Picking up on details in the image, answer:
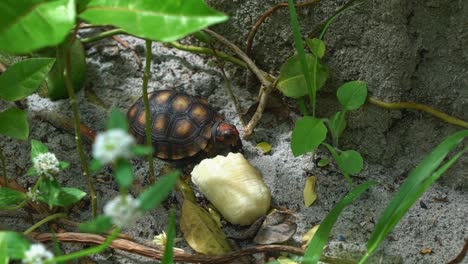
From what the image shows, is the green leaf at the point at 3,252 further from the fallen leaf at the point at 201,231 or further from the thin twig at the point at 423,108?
the thin twig at the point at 423,108

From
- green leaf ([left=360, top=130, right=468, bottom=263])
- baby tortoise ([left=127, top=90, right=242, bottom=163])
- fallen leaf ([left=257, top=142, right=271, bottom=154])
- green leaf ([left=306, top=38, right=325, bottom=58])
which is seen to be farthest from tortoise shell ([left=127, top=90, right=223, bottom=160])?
green leaf ([left=360, top=130, right=468, bottom=263])

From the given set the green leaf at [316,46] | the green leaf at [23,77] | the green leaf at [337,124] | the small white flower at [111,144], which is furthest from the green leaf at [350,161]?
the small white flower at [111,144]

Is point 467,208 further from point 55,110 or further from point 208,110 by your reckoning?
point 55,110

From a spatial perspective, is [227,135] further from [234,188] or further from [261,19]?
[261,19]

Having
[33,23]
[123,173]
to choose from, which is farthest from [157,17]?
[123,173]

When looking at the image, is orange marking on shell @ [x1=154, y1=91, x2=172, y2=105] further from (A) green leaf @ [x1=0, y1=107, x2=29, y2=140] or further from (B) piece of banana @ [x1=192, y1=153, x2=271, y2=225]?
(A) green leaf @ [x1=0, y1=107, x2=29, y2=140]

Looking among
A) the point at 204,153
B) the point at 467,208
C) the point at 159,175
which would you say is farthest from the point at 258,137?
the point at 467,208
